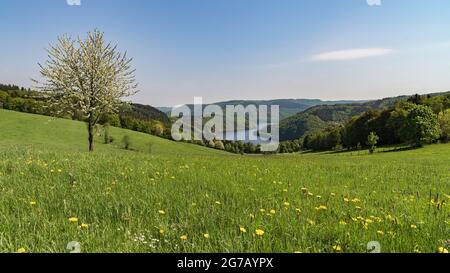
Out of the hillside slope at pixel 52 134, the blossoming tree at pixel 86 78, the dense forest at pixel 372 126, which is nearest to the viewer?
the blossoming tree at pixel 86 78

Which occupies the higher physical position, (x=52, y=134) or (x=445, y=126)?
(x=445, y=126)

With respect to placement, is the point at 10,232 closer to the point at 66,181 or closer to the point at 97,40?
the point at 66,181

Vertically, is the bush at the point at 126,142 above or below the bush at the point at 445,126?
below

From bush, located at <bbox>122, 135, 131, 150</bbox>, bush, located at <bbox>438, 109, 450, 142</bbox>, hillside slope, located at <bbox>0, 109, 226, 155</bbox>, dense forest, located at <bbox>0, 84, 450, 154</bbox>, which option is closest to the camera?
hillside slope, located at <bbox>0, 109, 226, 155</bbox>

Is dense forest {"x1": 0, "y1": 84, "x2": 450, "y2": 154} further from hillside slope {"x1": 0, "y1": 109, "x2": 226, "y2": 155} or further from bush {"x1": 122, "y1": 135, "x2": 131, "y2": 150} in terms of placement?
bush {"x1": 122, "y1": 135, "x2": 131, "y2": 150}

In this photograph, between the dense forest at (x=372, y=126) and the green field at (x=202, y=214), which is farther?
the dense forest at (x=372, y=126)

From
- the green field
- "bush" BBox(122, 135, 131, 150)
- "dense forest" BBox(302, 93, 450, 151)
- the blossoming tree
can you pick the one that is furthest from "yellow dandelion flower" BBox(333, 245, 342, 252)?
"dense forest" BBox(302, 93, 450, 151)

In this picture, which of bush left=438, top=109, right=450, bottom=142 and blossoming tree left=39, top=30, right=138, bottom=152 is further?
bush left=438, top=109, right=450, bottom=142

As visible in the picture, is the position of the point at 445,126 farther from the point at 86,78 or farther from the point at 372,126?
the point at 86,78

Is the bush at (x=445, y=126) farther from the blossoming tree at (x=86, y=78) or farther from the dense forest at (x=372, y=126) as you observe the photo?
the blossoming tree at (x=86, y=78)

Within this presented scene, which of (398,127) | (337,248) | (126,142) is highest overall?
(398,127)

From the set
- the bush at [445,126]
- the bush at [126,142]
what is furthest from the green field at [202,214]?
the bush at [445,126]

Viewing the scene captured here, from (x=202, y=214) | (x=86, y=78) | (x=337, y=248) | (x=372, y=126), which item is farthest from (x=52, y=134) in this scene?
(x=372, y=126)

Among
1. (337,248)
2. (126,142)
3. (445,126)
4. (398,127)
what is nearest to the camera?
(337,248)
